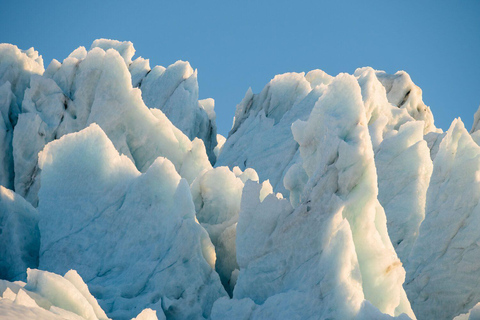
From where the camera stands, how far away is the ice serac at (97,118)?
2055 cm

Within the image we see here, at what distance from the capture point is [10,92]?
945 inches

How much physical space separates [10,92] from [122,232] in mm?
12698

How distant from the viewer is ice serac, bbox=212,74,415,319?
34.7ft

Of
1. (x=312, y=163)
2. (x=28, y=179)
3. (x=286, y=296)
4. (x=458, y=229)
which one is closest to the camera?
(x=286, y=296)

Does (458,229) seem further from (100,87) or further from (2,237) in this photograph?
(100,87)

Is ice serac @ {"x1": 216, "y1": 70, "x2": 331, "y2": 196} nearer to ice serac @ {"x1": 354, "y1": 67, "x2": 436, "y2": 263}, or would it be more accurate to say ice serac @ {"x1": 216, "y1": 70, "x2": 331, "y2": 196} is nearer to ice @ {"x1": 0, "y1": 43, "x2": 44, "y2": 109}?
ice serac @ {"x1": 354, "y1": 67, "x2": 436, "y2": 263}

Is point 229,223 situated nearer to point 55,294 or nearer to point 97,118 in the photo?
point 55,294

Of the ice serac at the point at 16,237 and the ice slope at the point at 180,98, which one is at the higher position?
the ice slope at the point at 180,98

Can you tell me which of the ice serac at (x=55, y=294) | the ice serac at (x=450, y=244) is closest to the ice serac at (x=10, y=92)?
the ice serac at (x=55, y=294)

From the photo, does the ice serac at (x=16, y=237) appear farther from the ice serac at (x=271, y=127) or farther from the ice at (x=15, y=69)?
→ the ice at (x=15, y=69)

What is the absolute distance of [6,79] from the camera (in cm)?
2567

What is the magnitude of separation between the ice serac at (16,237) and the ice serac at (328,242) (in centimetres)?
473

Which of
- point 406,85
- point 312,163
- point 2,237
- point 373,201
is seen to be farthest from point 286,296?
point 406,85

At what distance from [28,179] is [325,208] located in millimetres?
13192
